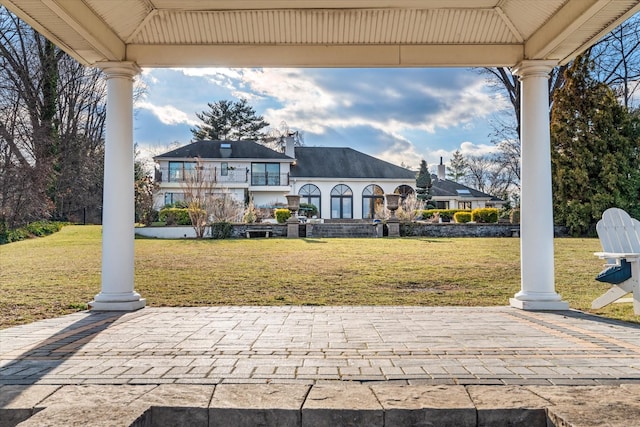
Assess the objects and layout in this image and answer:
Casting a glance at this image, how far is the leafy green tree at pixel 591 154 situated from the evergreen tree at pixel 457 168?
1119 inches

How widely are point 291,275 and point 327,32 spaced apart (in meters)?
5.66

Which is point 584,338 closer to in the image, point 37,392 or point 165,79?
point 37,392

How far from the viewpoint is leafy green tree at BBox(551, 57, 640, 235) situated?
71.3ft

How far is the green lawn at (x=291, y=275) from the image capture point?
7695mm

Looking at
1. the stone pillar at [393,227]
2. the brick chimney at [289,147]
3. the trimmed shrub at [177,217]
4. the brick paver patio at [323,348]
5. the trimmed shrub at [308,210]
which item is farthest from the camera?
the brick chimney at [289,147]

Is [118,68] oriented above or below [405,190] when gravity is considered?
below

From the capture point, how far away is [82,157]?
29766mm

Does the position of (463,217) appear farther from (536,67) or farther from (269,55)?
(269,55)

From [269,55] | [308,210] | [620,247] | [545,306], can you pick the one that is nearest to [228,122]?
[308,210]

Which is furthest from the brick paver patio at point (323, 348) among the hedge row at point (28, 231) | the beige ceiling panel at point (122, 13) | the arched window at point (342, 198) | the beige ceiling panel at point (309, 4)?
the arched window at point (342, 198)

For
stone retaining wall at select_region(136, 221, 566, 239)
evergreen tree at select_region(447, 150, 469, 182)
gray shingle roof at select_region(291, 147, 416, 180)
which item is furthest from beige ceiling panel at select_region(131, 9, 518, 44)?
evergreen tree at select_region(447, 150, 469, 182)

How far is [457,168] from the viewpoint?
51.4m

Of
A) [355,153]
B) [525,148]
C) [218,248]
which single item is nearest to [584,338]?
[525,148]

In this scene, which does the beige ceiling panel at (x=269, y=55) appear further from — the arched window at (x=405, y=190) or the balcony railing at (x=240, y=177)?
the arched window at (x=405, y=190)
